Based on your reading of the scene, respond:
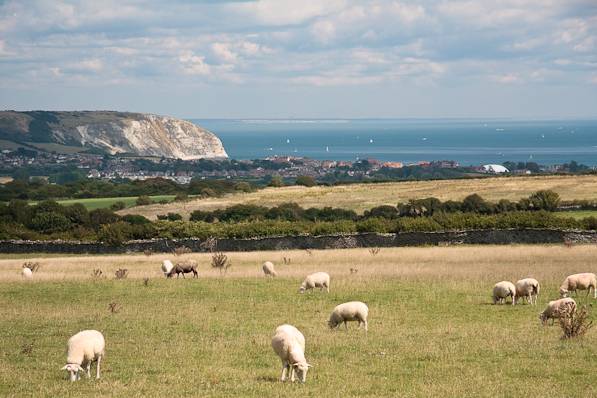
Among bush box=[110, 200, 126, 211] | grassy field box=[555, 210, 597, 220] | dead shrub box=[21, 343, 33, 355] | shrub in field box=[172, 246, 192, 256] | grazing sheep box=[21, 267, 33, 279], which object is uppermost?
dead shrub box=[21, 343, 33, 355]

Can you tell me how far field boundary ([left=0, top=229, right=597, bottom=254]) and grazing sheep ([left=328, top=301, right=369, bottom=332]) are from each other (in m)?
29.7

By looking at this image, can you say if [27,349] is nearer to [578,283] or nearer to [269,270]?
[578,283]

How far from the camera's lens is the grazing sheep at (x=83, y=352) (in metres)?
16.5

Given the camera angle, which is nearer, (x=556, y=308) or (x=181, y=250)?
(x=556, y=308)

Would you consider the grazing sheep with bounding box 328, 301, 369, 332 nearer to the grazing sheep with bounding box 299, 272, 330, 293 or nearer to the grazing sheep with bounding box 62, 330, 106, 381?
the grazing sheep with bounding box 62, 330, 106, 381

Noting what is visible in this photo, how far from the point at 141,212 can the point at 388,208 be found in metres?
25.3

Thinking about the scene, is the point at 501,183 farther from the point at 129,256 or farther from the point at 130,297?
the point at 130,297

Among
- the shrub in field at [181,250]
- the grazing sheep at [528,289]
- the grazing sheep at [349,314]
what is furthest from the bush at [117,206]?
the grazing sheep at [349,314]

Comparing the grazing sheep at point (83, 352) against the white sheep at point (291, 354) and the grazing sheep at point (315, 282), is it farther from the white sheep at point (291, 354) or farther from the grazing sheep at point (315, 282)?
the grazing sheep at point (315, 282)

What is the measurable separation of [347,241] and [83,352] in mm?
36770

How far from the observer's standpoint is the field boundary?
1996 inches

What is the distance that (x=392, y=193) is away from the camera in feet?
291

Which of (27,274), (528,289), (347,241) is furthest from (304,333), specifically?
(347,241)

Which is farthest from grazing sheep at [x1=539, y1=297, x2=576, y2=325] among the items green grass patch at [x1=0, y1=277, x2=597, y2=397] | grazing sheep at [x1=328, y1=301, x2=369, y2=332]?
grazing sheep at [x1=328, y1=301, x2=369, y2=332]
